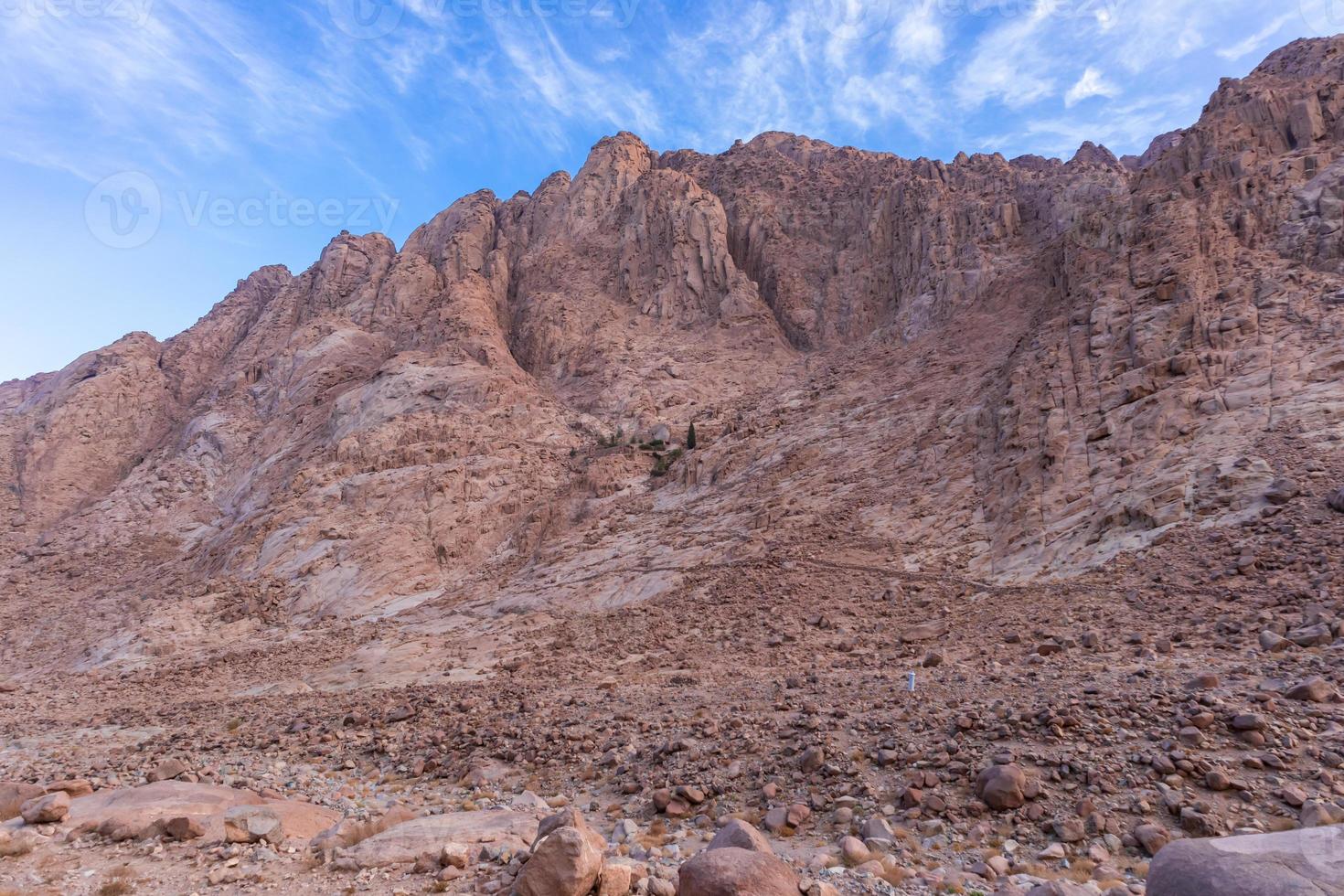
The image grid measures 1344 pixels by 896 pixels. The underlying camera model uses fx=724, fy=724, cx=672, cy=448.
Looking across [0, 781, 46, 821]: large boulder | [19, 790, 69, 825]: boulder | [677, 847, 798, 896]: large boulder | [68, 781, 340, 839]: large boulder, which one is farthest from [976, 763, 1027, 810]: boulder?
[0, 781, 46, 821]: large boulder

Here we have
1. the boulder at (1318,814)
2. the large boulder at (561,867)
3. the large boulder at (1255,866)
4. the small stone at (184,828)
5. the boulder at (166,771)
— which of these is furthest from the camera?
the boulder at (166,771)

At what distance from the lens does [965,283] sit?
1304 inches

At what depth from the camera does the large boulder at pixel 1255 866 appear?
350 cm

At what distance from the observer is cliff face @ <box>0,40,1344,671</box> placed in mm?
16422

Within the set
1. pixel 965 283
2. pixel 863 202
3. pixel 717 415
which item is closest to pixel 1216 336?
pixel 965 283

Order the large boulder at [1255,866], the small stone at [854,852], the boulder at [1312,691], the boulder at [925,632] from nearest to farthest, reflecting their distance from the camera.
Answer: the large boulder at [1255,866]
the small stone at [854,852]
the boulder at [1312,691]
the boulder at [925,632]

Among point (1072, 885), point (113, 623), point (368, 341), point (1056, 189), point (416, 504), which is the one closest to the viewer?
point (1072, 885)

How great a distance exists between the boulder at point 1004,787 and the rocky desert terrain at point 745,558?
1.2 inches

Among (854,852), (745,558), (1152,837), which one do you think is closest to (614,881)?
(854,852)

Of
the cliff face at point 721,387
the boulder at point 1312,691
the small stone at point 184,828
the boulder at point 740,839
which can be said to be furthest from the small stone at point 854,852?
the cliff face at point 721,387

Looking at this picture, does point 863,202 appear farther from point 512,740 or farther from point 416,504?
point 512,740

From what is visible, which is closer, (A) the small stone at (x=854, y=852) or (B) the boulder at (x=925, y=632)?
(A) the small stone at (x=854, y=852)

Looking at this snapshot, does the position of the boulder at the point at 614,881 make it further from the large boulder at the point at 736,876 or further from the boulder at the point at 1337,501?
the boulder at the point at 1337,501

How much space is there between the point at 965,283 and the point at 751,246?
16120 millimetres
